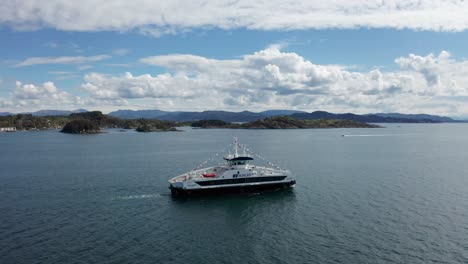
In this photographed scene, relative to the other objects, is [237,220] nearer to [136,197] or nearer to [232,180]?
[232,180]

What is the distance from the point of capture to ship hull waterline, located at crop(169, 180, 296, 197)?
2746 inches

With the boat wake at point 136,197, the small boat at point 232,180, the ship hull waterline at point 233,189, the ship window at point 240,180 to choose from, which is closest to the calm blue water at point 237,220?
the boat wake at point 136,197

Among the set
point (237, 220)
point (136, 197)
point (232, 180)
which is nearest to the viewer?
point (237, 220)

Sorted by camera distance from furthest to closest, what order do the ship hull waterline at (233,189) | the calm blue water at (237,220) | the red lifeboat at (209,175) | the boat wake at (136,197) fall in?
the red lifeboat at (209,175), the ship hull waterline at (233,189), the boat wake at (136,197), the calm blue water at (237,220)

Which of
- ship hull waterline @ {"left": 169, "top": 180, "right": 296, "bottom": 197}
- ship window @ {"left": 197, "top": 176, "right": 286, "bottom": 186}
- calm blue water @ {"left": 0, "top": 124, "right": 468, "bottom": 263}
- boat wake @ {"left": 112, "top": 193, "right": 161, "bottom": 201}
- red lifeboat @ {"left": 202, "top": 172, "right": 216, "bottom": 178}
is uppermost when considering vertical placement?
red lifeboat @ {"left": 202, "top": 172, "right": 216, "bottom": 178}

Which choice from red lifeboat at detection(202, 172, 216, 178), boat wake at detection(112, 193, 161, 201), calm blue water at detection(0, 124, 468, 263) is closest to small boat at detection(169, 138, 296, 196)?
red lifeboat at detection(202, 172, 216, 178)

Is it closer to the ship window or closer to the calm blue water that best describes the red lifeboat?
the ship window

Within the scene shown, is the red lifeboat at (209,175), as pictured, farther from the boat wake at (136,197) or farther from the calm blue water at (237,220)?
the boat wake at (136,197)

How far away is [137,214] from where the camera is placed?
57750 millimetres

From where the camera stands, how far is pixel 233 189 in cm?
7300

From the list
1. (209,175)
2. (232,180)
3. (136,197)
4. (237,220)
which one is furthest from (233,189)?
(136,197)

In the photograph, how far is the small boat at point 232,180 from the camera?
69938mm

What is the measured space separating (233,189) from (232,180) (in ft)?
5.86

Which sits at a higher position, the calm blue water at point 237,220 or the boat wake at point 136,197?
the boat wake at point 136,197
